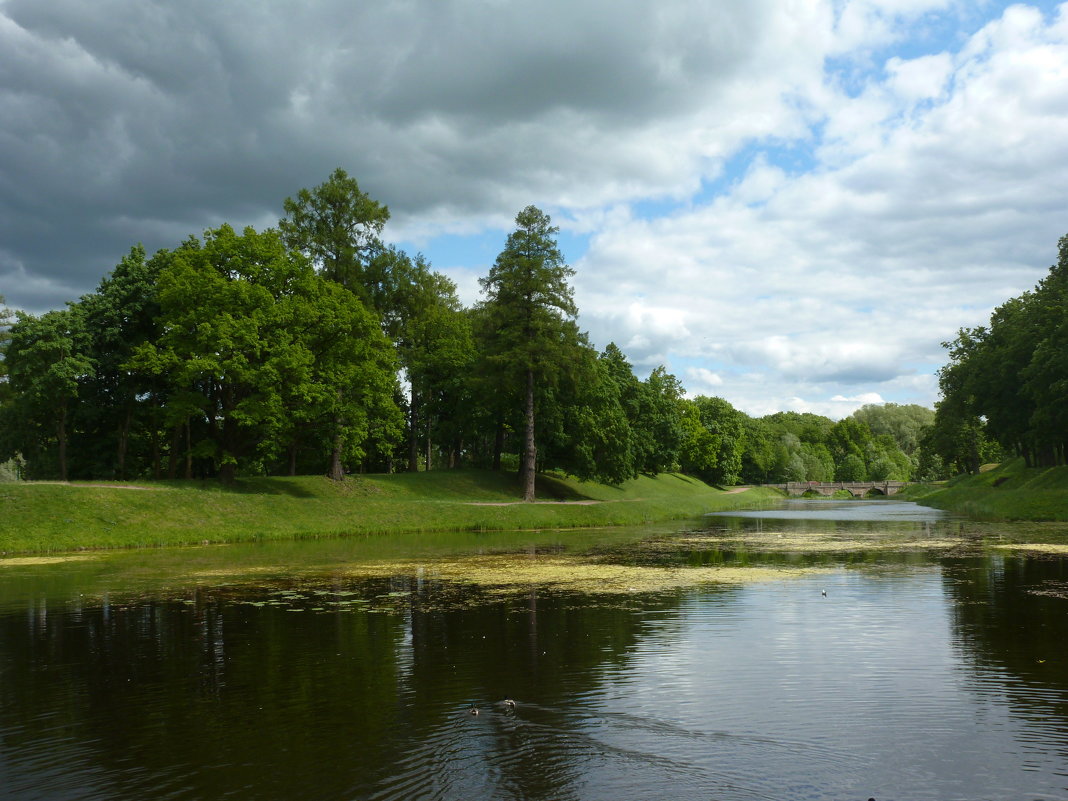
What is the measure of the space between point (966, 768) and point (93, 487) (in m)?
39.0

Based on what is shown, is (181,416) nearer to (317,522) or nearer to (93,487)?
(93,487)

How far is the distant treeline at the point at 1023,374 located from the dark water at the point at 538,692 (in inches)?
1673

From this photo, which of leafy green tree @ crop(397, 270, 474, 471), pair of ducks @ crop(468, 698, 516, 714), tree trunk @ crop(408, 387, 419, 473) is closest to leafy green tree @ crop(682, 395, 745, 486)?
leafy green tree @ crop(397, 270, 474, 471)

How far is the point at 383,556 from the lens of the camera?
99.1ft

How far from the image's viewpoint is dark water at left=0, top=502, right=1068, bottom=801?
8117 mm

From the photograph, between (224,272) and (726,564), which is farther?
(224,272)

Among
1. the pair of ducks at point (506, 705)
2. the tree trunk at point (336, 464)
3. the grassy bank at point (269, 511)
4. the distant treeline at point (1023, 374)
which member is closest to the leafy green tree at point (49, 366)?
the grassy bank at point (269, 511)

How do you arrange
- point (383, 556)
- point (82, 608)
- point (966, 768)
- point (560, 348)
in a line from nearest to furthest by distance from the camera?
point (966, 768)
point (82, 608)
point (383, 556)
point (560, 348)

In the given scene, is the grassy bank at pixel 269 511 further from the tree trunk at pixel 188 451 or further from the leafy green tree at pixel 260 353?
the leafy green tree at pixel 260 353

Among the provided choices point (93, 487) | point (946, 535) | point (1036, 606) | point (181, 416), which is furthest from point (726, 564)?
point (181, 416)

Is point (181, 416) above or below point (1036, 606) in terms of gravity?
above

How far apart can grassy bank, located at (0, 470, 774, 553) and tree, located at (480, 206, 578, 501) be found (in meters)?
7.62

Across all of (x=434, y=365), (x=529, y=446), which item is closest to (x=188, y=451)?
(x=529, y=446)

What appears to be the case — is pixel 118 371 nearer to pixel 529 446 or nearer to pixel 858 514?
pixel 529 446
